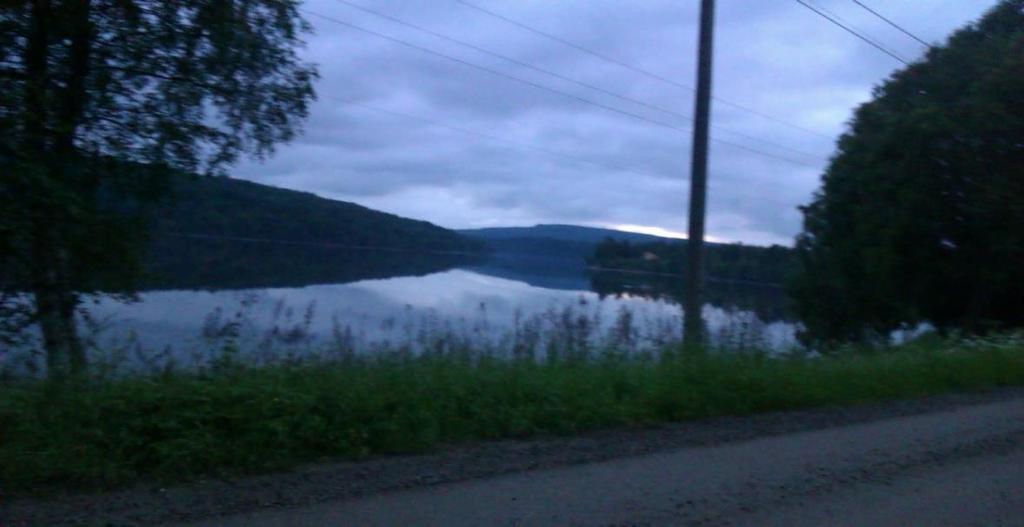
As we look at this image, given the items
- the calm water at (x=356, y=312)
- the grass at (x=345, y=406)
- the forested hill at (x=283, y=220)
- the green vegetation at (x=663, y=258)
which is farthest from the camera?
the green vegetation at (x=663, y=258)

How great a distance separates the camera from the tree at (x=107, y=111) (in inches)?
418

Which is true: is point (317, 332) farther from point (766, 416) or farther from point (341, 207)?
point (341, 207)

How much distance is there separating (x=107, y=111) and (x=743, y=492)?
7548mm

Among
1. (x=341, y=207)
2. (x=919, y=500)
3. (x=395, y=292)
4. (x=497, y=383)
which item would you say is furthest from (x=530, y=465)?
(x=341, y=207)

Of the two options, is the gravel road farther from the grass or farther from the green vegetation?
the green vegetation

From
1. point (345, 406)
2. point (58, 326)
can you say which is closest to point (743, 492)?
point (345, 406)

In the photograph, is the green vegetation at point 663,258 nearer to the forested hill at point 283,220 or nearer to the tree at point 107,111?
the forested hill at point 283,220

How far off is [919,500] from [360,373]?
5396 mm

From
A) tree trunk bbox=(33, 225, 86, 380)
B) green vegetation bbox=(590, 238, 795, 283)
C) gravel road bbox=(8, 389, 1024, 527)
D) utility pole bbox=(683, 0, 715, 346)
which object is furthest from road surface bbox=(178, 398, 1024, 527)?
green vegetation bbox=(590, 238, 795, 283)

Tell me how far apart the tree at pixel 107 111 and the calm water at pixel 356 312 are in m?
0.63

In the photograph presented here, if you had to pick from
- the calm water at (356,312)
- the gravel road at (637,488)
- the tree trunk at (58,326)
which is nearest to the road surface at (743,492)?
the gravel road at (637,488)

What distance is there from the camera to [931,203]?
29.3m

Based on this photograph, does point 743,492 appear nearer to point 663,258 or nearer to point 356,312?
point 356,312

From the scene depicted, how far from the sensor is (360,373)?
10930 millimetres
